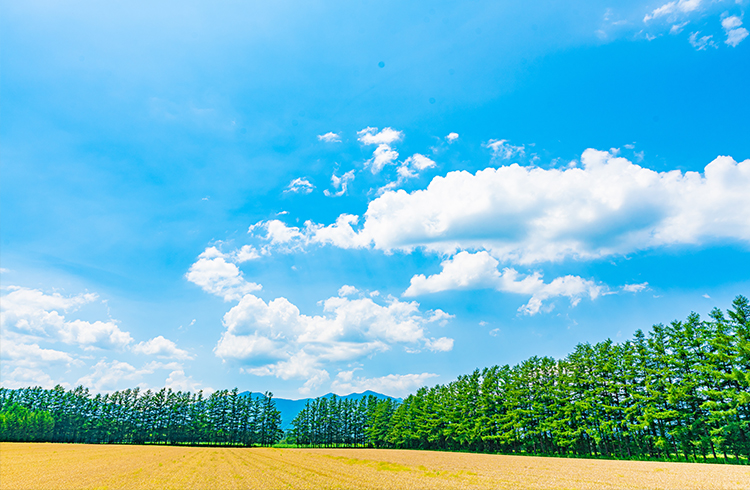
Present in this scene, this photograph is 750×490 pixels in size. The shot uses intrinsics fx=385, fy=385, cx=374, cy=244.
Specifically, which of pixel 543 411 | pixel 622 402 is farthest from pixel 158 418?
pixel 622 402

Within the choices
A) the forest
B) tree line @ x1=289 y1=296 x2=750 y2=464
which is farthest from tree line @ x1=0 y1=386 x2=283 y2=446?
tree line @ x1=289 y1=296 x2=750 y2=464

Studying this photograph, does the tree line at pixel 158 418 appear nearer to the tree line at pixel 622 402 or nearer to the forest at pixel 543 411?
the forest at pixel 543 411

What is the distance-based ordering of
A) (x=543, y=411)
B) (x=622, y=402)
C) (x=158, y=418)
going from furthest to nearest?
(x=158, y=418), (x=543, y=411), (x=622, y=402)

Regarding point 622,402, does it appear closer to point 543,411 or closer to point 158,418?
point 543,411

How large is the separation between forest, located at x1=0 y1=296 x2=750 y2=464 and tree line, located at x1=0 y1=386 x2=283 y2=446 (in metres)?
0.34

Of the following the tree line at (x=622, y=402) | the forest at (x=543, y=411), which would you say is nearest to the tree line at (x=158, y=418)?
the forest at (x=543, y=411)

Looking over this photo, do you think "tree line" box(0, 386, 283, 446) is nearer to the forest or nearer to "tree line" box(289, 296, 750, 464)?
the forest

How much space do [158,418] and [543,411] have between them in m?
126

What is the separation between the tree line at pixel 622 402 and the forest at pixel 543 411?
0.16 meters

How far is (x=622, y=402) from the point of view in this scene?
55469 millimetres

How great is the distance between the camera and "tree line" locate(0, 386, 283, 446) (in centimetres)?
12812

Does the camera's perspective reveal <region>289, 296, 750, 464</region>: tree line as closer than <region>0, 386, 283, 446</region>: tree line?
Yes

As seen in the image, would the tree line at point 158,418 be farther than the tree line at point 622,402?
Yes

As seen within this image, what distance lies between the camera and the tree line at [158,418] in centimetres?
12812
